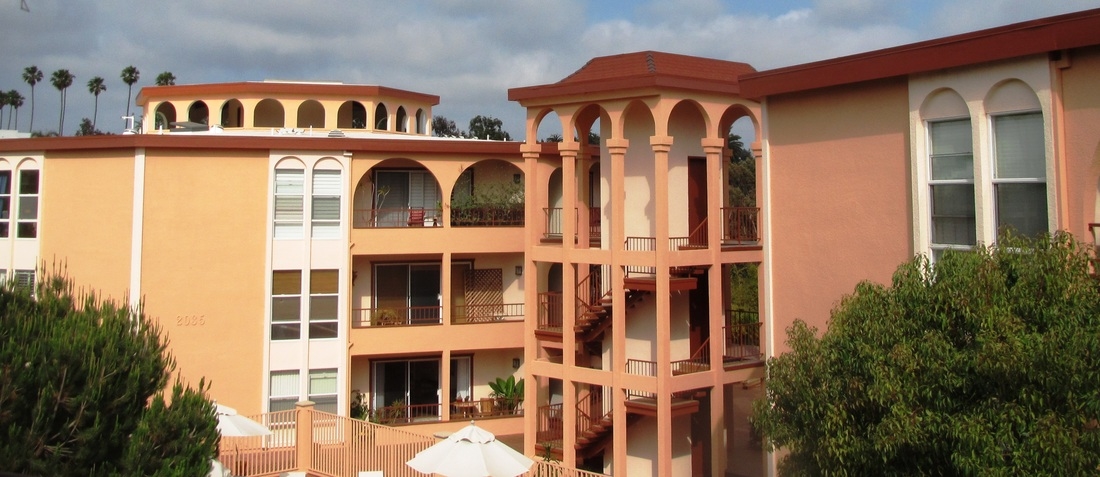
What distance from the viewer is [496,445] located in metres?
15.3

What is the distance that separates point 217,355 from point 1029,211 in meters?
19.8

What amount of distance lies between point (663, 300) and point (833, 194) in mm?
4946

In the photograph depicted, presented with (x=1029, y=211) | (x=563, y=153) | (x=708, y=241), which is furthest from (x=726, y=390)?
(x=1029, y=211)

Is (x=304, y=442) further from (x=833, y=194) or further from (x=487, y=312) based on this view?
(x=833, y=194)

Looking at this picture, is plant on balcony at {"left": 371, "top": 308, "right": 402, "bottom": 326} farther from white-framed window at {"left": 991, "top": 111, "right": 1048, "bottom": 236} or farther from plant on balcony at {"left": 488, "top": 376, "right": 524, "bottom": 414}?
white-framed window at {"left": 991, "top": 111, "right": 1048, "bottom": 236}

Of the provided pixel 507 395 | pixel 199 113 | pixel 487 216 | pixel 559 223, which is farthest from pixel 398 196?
pixel 199 113

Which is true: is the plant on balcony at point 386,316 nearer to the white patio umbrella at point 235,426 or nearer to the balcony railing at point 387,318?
the balcony railing at point 387,318

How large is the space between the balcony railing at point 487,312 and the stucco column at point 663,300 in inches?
365

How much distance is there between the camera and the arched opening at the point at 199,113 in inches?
1259

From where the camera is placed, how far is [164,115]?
32531mm

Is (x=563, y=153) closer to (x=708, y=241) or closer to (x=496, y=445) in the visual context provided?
(x=708, y=241)

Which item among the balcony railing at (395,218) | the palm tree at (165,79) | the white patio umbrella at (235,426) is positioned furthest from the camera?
the palm tree at (165,79)

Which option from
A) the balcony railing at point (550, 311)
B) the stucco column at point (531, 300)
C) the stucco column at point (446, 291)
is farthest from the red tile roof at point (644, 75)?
the stucco column at point (446, 291)

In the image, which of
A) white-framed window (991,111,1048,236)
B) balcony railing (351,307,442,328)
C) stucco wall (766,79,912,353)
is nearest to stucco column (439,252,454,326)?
balcony railing (351,307,442,328)
